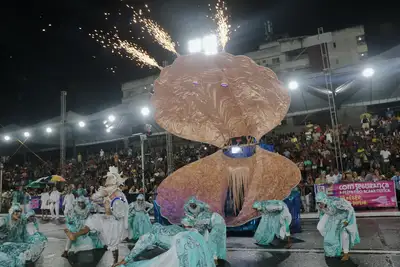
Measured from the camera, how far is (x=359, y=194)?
1155 centimetres

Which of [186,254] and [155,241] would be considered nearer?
[186,254]

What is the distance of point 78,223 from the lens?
24.0 ft

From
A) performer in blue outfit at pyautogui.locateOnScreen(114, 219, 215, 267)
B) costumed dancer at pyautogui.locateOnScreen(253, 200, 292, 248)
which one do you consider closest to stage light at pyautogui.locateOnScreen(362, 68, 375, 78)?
costumed dancer at pyautogui.locateOnScreen(253, 200, 292, 248)

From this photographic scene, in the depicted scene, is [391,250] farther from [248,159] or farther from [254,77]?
[254,77]

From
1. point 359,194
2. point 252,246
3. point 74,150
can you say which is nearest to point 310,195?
point 359,194

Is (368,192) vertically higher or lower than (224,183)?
lower

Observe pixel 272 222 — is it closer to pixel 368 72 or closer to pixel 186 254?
pixel 186 254

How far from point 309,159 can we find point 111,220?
1039 centimetres

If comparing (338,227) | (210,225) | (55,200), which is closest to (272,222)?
(338,227)

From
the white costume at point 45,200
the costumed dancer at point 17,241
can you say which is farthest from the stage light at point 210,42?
the white costume at point 45,200

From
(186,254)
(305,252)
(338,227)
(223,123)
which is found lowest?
(305,252)

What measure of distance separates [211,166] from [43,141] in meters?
20.5

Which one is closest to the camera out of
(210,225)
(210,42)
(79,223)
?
(210,225)

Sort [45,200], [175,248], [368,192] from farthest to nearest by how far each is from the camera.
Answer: [45,200] < [368,192] < [175,248]
